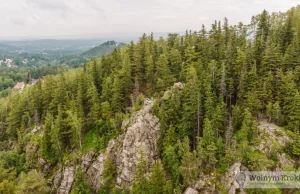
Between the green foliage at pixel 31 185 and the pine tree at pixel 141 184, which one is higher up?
the pine tree at pixel 141 184

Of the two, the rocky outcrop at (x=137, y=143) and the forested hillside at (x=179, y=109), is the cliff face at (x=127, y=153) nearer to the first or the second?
the rocky outcrop at (x=137, y=143)

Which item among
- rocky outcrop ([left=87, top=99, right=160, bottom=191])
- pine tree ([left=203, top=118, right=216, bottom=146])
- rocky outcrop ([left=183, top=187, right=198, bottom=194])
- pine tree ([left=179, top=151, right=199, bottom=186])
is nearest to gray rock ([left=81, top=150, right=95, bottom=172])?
rocky outcrop ([left=87, top=99, right=160, bottom=191])

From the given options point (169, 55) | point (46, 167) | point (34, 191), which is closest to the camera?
point (34, 191)

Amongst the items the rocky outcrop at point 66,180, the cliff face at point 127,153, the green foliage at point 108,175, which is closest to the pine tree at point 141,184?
the cliff face at point 127,153

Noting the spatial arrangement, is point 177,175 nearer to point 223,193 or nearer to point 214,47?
point 223,193

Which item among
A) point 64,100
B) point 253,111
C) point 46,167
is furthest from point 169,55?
point 46,167
